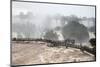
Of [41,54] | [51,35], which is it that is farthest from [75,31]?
[41,54]

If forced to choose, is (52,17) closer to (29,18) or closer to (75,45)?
(29,18)

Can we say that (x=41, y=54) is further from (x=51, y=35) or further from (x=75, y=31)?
(x=75, y=31)

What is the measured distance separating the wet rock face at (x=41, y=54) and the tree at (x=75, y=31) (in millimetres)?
171

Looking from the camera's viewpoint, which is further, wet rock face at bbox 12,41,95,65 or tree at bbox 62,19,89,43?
tree at bbox 62,19,89,43

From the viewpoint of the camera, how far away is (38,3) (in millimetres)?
2320

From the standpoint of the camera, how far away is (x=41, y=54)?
2.33 meters

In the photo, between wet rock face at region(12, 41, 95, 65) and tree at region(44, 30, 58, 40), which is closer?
wet rock face at region(12, 41, 95, 65)

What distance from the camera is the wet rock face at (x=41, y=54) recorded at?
7.34ft

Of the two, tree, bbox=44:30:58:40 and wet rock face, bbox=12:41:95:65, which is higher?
tree, bbox=44:30:58:40

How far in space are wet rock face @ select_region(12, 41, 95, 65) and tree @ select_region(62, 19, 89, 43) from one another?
171mm

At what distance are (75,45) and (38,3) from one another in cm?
79

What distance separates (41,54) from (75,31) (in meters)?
0.60

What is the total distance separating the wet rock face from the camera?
2.24 metres

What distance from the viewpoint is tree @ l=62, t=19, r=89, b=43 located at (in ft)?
8.01
